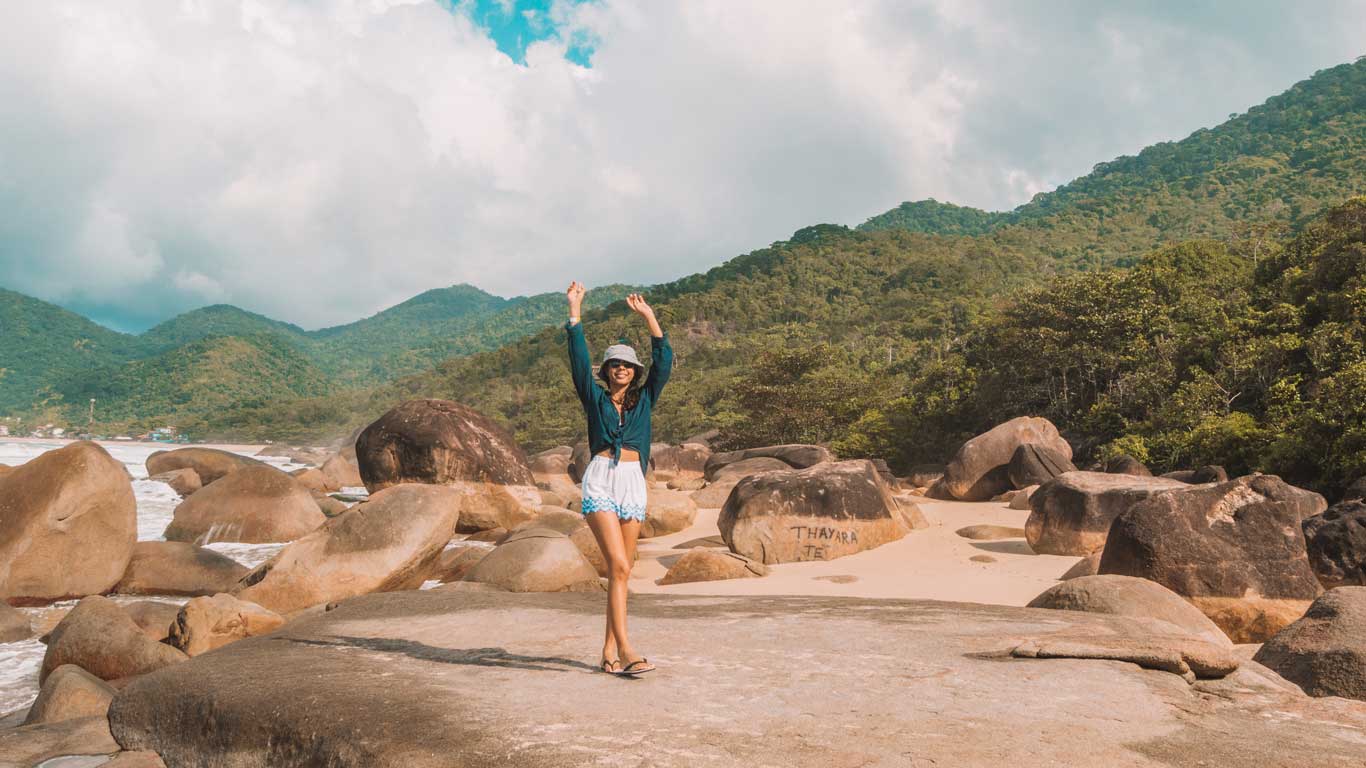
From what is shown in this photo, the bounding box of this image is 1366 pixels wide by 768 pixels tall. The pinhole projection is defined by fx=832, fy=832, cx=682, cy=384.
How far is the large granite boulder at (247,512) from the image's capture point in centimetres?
1473

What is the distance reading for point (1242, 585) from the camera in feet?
23.9

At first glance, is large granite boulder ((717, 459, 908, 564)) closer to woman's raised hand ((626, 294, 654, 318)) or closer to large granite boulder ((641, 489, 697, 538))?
large granite boulder ((641, 489, 697, 538))

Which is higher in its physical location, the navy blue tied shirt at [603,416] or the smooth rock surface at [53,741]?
the navy blue tied shirt at [603,416]

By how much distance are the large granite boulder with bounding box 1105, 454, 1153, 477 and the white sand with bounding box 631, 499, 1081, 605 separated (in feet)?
19.6

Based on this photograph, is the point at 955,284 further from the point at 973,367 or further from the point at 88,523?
the point at 88,523

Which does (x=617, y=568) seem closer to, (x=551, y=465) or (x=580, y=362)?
(x=580, y=362)

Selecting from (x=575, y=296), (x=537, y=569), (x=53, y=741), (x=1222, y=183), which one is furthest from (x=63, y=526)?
(x=1222, y=183)

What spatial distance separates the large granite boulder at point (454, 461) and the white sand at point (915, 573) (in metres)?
3.73

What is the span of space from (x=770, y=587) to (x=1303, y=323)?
67.8 feet

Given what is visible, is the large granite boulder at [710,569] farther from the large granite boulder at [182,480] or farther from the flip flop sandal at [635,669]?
the large granite boulder at [182,480]

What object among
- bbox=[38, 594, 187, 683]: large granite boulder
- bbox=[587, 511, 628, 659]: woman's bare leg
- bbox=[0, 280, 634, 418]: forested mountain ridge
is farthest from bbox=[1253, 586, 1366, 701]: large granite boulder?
bbox=[0, 280, 634, 418]: forested mountain ridge

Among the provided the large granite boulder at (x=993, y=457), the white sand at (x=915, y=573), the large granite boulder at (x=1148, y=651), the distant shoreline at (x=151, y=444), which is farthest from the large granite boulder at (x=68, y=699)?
the distant shoreline at (x=151, y=444)

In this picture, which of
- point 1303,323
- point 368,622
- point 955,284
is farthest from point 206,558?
point 955,284

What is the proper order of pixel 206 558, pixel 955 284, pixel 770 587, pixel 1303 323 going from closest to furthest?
pixel 770 587 → pixel 206 558 → pixel 1303 323 → pixel 955 284
